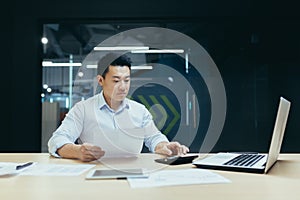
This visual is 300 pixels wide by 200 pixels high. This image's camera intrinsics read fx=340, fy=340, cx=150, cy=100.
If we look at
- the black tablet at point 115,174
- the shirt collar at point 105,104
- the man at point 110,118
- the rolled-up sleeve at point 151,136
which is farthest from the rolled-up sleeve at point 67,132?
the black tablet at point 115,174

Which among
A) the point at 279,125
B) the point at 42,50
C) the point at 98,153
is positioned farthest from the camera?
the point at 42,50

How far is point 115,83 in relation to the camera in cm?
209

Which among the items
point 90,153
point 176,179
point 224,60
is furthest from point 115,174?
point 224,60

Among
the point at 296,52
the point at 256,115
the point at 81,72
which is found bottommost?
the point at 256,115

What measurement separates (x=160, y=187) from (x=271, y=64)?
297 centimetres

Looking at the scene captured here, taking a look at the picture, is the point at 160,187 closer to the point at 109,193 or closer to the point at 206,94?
the point at 109,193

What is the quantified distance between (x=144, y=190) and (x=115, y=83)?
1333 millimetres

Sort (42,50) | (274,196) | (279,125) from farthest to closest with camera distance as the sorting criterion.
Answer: (42,50) < (279,125) < (274,196)

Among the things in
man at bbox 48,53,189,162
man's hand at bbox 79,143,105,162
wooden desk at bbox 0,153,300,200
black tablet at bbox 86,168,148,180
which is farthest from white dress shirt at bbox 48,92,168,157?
wooden desk at bbox 0,153,300,200

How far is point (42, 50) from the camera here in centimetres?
341

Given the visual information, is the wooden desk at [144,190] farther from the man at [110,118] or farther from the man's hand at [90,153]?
the man at [110,118]

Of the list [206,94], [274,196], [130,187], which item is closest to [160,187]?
[130,187]

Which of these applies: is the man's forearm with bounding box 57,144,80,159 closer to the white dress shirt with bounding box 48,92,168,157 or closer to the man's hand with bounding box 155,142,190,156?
the white dress shirt with bounding box 48,92,168,157

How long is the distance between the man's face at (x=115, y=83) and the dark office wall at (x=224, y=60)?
4.73 feet
